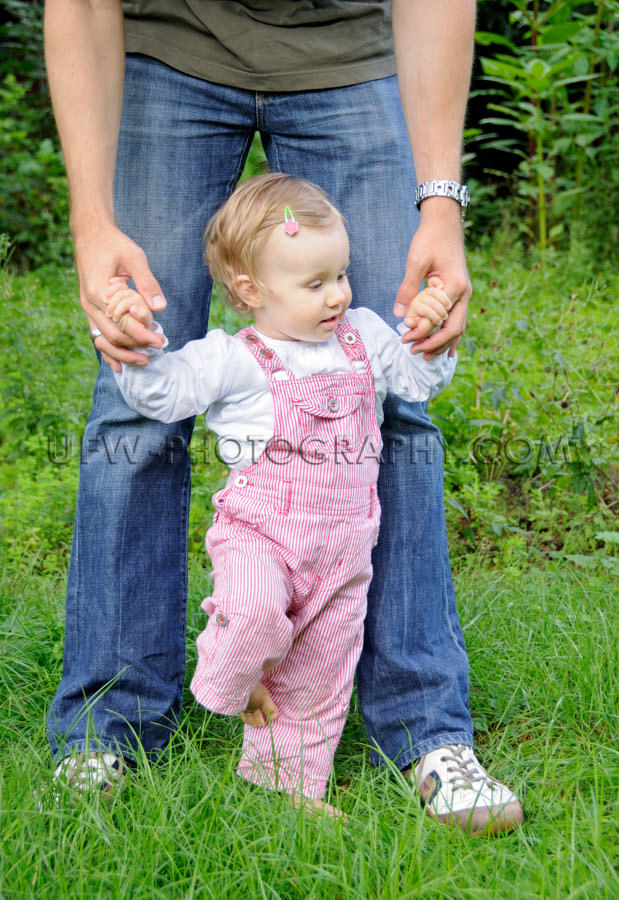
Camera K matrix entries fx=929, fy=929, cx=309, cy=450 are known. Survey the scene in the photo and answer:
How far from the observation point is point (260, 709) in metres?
1.79

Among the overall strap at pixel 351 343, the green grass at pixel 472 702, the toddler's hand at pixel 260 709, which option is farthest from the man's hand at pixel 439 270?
the green grass at pixel 472 702

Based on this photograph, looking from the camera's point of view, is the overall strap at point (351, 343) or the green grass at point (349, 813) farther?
the overall strap at point (351, 343)

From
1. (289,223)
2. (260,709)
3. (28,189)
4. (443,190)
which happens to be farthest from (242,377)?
(28,189)

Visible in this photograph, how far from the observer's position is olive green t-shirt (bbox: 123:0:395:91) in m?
1.75

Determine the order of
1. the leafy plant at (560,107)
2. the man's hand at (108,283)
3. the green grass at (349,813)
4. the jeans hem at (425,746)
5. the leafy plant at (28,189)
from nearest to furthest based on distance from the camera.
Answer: the green grass at (349,813) → the man's hand at (108,283) → the jeans hem at (425,746) → the leafy plant at (560,107) → the leafy plant at (28,189)

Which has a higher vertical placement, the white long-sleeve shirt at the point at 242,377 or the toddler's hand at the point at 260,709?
the white long-sleeve shirt at the point at 242,377

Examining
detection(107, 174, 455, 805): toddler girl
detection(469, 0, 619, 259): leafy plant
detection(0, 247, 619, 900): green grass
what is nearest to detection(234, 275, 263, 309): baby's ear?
detection(107, 174, 455, 805): toddler girl

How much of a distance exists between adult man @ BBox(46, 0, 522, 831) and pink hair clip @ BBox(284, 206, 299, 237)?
0.69ft

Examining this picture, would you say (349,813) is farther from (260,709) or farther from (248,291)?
(248,291)

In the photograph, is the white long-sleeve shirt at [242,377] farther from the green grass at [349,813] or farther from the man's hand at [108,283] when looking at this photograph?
the green grass at [349,813]

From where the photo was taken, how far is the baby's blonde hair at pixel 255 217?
169 cm

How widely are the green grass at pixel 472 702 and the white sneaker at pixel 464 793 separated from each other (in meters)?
0.05

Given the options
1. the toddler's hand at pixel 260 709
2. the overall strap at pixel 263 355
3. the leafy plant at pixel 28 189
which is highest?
the leafy plant at pixel 28 189

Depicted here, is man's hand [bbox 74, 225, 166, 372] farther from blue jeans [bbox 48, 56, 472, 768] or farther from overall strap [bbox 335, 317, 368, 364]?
overall strap [bbox 335, 317, 368, 364]
